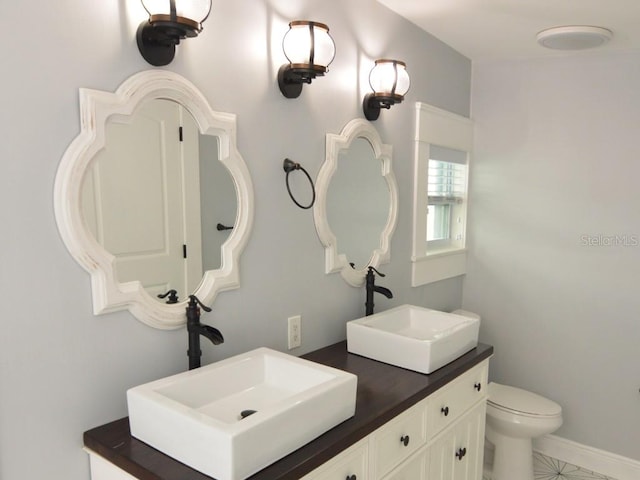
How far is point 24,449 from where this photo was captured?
1193 millimetres

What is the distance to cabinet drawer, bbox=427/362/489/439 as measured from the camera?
1775 mm

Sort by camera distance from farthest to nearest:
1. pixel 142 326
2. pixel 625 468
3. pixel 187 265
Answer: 1. pixel 625 468
2. pixel 187 265
3. pixel 142 326

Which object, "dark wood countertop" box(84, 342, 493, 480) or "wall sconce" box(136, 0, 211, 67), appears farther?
Answer: "wall sconce" box(136, 0, 211, 67)

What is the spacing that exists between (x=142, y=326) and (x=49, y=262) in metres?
0.32

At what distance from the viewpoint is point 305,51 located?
1.67 metres

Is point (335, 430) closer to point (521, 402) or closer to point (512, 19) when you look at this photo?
point (521, 402)

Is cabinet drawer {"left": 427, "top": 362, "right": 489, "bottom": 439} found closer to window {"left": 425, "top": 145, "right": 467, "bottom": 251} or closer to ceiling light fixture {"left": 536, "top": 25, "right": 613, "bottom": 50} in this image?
window {"left": 425, "top": 145, "right": 467, "bottom": 251}

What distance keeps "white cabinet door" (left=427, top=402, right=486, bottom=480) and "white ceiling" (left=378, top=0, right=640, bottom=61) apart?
1.77m

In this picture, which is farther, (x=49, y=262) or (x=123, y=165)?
(x=123, y=165)

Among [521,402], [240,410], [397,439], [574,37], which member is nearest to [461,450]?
[397,439]

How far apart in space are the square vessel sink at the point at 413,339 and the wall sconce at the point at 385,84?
94 cm

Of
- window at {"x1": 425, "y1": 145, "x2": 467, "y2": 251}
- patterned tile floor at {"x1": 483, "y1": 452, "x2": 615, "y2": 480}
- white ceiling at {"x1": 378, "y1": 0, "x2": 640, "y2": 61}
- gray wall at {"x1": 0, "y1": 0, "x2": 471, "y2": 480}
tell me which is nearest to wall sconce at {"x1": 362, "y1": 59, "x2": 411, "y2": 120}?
gray wall at {"x1": 0, "y1": 0, "x2": 471, "y2": 480}

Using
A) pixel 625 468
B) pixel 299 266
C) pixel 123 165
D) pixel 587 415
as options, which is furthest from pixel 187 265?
pixel 625 468

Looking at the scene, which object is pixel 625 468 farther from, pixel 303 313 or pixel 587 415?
pixel 303 313
